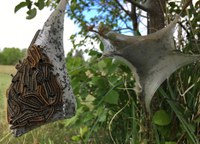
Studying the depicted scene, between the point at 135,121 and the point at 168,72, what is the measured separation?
484mm

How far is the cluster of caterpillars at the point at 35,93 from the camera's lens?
4.30 ft

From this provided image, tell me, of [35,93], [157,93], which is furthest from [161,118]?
[35,93]

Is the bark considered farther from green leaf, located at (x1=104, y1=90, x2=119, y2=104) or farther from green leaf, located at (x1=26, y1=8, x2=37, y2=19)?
green leaf, located at (x1=26, y1=8, x2=37, y2=19)

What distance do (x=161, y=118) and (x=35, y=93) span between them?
74cm

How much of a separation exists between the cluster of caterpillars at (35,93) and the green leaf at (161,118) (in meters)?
0.65

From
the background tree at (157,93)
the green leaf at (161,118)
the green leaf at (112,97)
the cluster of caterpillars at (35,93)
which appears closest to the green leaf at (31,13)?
the background tree at (157,93)

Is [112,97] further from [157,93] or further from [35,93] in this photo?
[35,93]

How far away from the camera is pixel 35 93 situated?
1.32m

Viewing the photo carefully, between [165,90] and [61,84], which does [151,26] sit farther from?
[61,84]

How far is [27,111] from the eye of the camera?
4.35 ft

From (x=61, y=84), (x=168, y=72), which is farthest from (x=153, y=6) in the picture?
(x=61, y=84)

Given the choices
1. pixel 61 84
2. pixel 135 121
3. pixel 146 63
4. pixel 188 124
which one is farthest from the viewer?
pixel 135 121

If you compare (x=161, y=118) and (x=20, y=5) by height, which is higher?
(x=20, y=5)

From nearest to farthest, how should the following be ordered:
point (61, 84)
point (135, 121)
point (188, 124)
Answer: point (61, 84) → point (188, 124) → point (135, 121)
